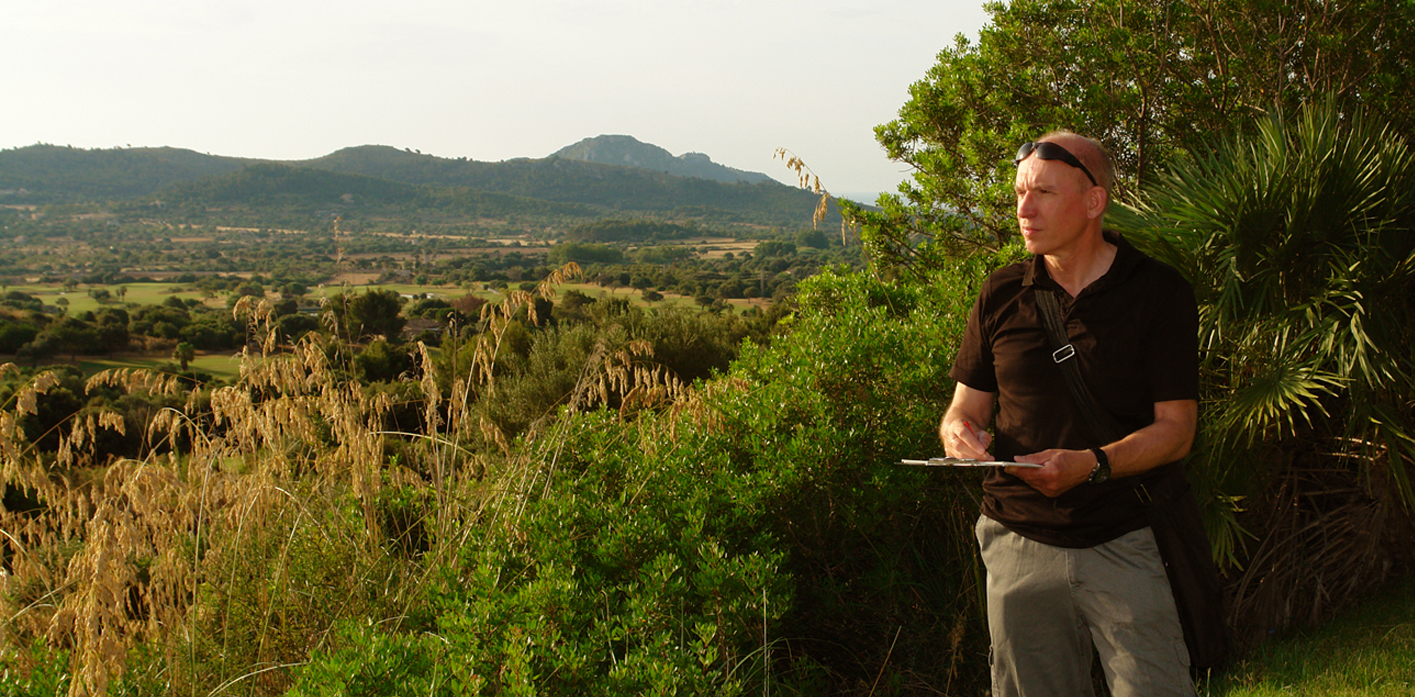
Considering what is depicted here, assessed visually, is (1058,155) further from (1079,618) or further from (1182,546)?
(1079,618)

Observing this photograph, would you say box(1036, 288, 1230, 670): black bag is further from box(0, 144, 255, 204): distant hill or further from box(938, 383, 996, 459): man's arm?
box(0, 144, 255, 204): distant hill

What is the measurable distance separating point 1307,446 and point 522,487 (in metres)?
3.85

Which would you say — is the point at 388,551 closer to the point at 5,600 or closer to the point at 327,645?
the point at 327,645

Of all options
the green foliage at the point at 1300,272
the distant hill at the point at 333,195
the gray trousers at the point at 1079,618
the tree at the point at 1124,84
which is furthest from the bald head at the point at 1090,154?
the distant hill at the point at 333,195

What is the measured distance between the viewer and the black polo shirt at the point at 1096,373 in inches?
74.4

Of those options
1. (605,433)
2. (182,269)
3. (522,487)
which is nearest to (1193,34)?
(605,433)

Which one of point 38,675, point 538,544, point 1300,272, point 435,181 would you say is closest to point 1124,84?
point 1300,272

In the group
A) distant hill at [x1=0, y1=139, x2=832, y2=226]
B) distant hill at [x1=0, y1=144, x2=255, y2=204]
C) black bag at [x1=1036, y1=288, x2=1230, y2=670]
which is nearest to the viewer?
black bag at [x1=1036, y1=288, x2=1230, y2=670]

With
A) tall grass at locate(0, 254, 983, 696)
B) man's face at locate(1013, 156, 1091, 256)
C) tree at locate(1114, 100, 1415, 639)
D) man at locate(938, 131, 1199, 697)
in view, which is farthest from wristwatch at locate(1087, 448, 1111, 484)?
tree at locate(1114, 100, 1415, 639)

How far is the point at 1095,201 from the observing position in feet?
6.68

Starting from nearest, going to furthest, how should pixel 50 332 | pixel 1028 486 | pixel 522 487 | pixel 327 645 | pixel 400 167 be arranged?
pixel 1028 486
pixel 327 645
pixel 522 487
pixel 50 332
pixel 400 167

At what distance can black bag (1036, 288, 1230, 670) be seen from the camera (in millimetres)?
1940

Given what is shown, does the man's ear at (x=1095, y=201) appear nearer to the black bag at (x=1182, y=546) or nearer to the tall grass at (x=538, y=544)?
the black bag at (x=1182, y=546)

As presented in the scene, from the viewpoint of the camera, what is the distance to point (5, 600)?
230 cm
